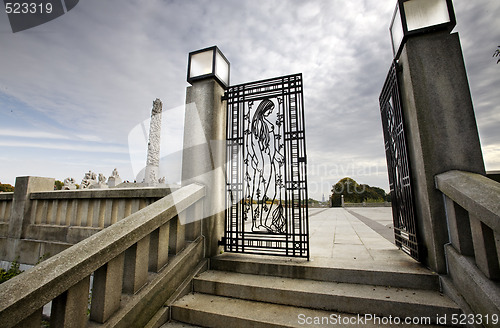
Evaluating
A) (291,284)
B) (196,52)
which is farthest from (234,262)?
(196,52)

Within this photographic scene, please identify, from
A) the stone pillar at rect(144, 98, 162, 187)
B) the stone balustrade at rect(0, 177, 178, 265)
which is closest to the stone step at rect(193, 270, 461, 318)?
the stone balustrade at rect(0, 177, 178, 265)

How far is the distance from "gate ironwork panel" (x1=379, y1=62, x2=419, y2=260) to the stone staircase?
70 centimetres

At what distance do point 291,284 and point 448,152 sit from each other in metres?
2.39

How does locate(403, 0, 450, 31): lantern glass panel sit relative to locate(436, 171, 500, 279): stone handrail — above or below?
above

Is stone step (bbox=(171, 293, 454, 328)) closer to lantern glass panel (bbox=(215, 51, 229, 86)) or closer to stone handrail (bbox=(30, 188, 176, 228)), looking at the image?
stone handrail (bbox=(30, 188, 176, 228))

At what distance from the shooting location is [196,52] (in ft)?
13.1

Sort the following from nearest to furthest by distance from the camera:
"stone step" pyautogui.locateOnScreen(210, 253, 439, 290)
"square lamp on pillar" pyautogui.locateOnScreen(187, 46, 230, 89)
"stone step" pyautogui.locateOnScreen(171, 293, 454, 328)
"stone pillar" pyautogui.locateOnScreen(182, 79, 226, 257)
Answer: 1. "stone step" pyautogui.locateOnScreen(171, 293, 454, 328)
2. "stone step" pyautogui.locateOnScreen(210, 253, 439, 290)
3. "stone pillar" pyautogui.locateOnScreen(182, 79, 226, 257)
4. "square lamp on pillar" pyautogui.locateOnScreen(187, 46, 230, 89)

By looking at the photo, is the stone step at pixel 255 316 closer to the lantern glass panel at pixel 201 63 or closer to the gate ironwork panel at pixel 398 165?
the gate ironwork panel at pixel 398 165

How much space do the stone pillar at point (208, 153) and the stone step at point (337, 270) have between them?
0.52m

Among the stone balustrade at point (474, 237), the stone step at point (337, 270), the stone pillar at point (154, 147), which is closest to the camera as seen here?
the stone balustrade at point (474, 237)

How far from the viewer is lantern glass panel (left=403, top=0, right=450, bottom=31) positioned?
2.72 m

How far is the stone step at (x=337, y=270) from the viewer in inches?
95.1

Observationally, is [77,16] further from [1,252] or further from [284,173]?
[284,173]

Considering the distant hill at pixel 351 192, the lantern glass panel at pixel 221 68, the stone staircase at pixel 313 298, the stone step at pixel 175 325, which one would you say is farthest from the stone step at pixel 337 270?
the distant hill at pixel 351 192
